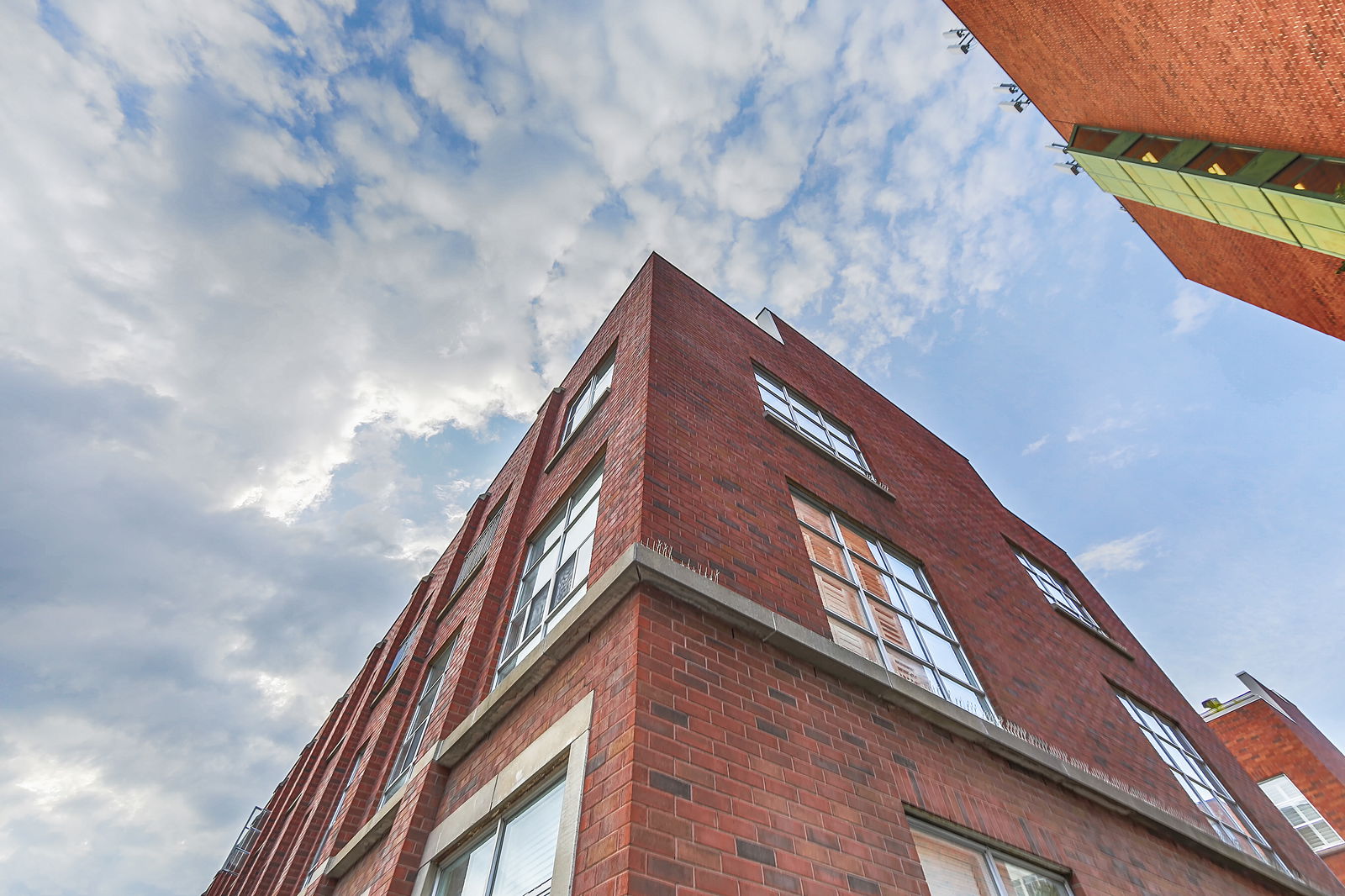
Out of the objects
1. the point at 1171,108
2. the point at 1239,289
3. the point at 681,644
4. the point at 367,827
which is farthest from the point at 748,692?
the point at 1239,289

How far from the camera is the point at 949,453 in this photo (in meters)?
13.5

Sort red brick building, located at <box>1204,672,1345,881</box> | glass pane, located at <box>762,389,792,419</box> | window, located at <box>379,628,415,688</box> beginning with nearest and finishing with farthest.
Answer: glass pane, located at <box>762,389,792,419</box> → window, located at <box>379,628,415,688</box> → red brick building, located at <box>1204,672,1345,881</box>

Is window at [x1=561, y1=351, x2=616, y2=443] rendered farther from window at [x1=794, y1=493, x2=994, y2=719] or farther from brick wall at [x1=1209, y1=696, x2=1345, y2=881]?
brick wall at [x1=1209, y1=696, x2=1345, y2=881]

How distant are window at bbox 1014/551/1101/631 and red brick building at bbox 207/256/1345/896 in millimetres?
1051

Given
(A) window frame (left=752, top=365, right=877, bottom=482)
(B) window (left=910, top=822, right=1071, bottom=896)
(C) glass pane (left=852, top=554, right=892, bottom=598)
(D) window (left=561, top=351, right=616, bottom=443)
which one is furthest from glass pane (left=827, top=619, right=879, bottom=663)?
(D) window (left=561, top=351, right=616, bottom=443)

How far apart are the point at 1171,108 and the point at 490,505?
41.3 feet

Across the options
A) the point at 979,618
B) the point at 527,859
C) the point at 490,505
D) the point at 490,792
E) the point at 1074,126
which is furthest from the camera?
the point at 490,505

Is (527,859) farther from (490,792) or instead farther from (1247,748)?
(1247,748)

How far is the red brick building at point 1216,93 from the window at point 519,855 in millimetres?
9212

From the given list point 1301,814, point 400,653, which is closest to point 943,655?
point 400,653

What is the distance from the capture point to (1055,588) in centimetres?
1178

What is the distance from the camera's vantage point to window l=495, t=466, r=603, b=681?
18.7 feet

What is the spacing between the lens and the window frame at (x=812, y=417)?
8.63 meters

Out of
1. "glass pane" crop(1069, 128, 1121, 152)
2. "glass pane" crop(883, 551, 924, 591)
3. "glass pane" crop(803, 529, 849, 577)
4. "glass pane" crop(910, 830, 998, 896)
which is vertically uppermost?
"glass pane" crop(1069, 128, 1121, 152)
